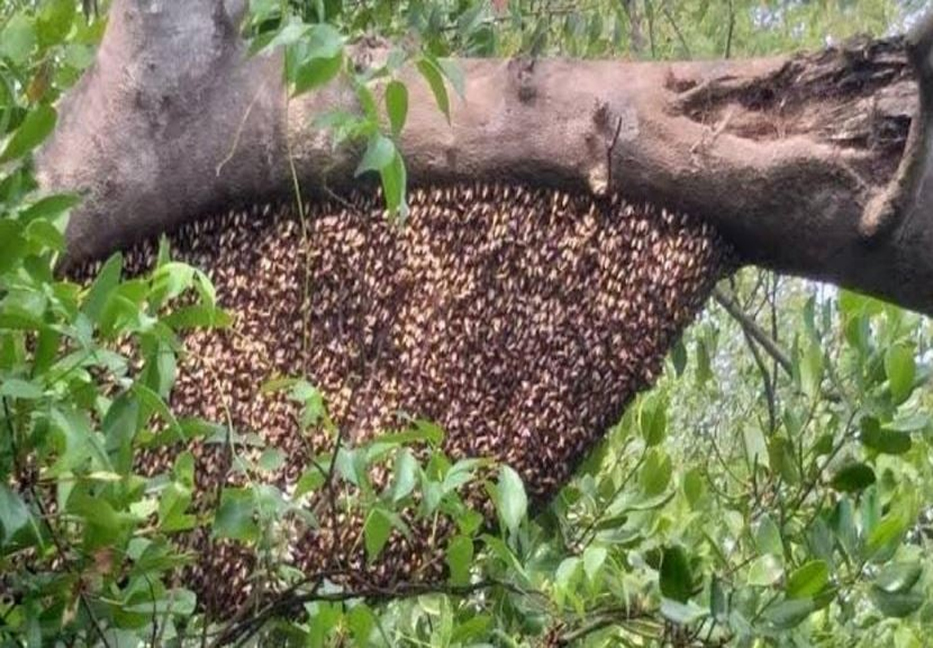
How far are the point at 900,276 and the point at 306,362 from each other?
2.60 ft

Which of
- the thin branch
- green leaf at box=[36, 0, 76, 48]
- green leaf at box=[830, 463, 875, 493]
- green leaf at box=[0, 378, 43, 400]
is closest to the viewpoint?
green leaf at box=[0, 378, 43, 400]

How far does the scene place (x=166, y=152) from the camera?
2479mm

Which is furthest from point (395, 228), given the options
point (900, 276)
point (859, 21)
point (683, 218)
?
Answer: point (859, 21)

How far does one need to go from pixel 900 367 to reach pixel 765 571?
342mm

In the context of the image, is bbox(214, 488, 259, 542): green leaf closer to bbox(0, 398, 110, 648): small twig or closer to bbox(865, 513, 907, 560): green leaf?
bbox(0, 398, 110, 648): small twig

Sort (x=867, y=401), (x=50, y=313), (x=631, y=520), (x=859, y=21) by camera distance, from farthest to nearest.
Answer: (x=859, y=21)
(x=631, y=520)
(x=867, y=401)
(x=50, y=313)

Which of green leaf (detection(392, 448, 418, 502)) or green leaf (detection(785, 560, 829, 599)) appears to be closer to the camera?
green leaf (detection(392, 448, 418, 502))

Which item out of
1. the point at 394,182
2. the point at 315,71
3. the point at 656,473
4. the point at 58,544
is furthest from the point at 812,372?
the point at 58,544

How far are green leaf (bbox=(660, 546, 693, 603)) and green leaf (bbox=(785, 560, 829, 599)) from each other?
14 cm

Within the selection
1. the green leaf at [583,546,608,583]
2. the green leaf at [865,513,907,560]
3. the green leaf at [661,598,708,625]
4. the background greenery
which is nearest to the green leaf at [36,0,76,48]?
the background greenery

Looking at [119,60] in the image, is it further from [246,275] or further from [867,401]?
[867,401]

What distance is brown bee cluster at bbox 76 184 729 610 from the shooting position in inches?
96.0

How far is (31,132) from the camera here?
70.9 inches

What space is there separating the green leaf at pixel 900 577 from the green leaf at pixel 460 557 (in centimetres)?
66
